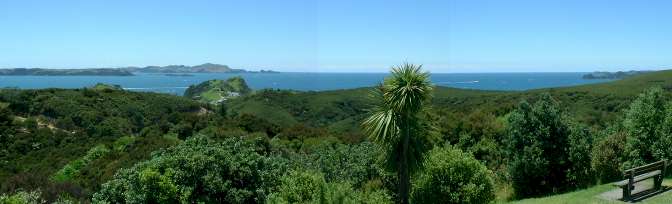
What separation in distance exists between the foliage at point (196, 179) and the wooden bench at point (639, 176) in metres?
11.6

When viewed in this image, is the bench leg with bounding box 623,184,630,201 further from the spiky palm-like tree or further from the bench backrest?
the spiky palm-like tree

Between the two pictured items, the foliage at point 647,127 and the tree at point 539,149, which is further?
the tree at point 539,149

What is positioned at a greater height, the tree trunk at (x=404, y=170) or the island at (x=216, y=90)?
the tree trunk at (x=404, y=170)

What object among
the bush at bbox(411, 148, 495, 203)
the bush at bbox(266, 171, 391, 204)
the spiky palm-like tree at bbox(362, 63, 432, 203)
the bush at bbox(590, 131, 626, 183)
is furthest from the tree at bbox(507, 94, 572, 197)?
the bush at bbox(266, 171, 391, 204)

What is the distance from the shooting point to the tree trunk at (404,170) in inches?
733

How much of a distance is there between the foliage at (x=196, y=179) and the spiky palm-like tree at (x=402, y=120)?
4696mm

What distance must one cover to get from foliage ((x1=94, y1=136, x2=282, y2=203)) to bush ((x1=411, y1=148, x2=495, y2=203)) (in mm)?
5846

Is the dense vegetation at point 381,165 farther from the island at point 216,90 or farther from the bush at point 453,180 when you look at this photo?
the island at point 216,90

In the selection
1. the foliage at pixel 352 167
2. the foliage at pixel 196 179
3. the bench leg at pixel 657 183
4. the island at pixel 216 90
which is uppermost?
the bench leg at pixel 657 183

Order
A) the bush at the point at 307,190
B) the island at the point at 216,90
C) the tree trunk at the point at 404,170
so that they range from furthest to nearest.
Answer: the island at the point at 216,90
the tree trunk at the point at 404,170
the bush at the point at 307,190


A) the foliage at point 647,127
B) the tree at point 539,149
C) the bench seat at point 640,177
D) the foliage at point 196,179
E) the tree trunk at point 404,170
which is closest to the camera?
the bench seat at point 640,177

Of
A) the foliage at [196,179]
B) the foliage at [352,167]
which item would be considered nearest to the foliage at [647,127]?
the foliage at [352,167]

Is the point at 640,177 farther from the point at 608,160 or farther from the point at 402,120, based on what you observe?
the point at 608,160

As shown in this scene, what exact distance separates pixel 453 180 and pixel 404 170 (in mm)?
1751
